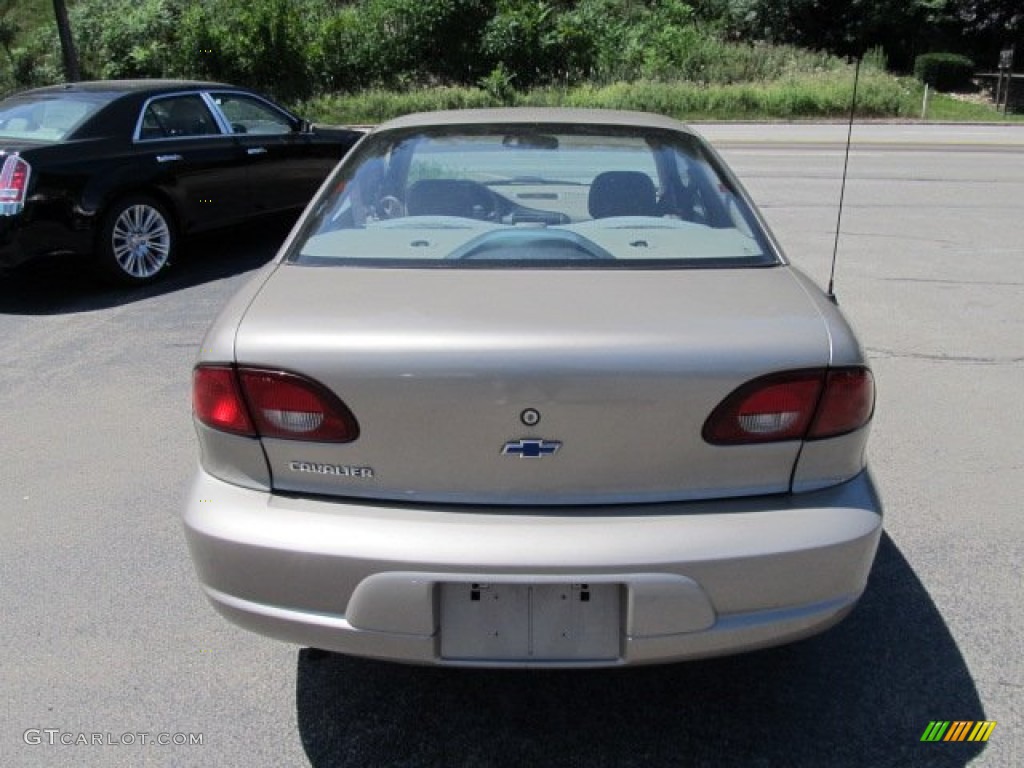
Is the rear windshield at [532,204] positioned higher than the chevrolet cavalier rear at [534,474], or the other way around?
the rear windshield at [532,204]

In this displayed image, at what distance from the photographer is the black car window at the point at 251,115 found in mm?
8219

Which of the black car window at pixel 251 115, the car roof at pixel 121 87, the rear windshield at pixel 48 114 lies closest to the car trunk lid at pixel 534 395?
the rear windshield at pixel 48 114

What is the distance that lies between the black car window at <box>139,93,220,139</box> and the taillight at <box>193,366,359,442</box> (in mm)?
5838

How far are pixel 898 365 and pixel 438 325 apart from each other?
13.2 ft

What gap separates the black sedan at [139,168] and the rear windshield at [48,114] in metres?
0.01

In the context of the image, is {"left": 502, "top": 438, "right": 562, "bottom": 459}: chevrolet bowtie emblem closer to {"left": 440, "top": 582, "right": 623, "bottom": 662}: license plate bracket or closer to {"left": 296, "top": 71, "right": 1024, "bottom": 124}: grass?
{"left": 440, "top": 582, "right": 623, "bottom": 662}: license plate bracket

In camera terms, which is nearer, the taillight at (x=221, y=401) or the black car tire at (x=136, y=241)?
the taillight at (x=221, y=401)

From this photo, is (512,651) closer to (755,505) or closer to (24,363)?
(755,505)

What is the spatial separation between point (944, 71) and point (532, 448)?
3787 cm

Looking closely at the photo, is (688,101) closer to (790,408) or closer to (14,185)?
(14,185)

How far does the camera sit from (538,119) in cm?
363

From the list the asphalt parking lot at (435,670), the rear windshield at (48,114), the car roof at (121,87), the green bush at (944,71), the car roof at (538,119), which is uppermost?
the car roof at (538,119)
